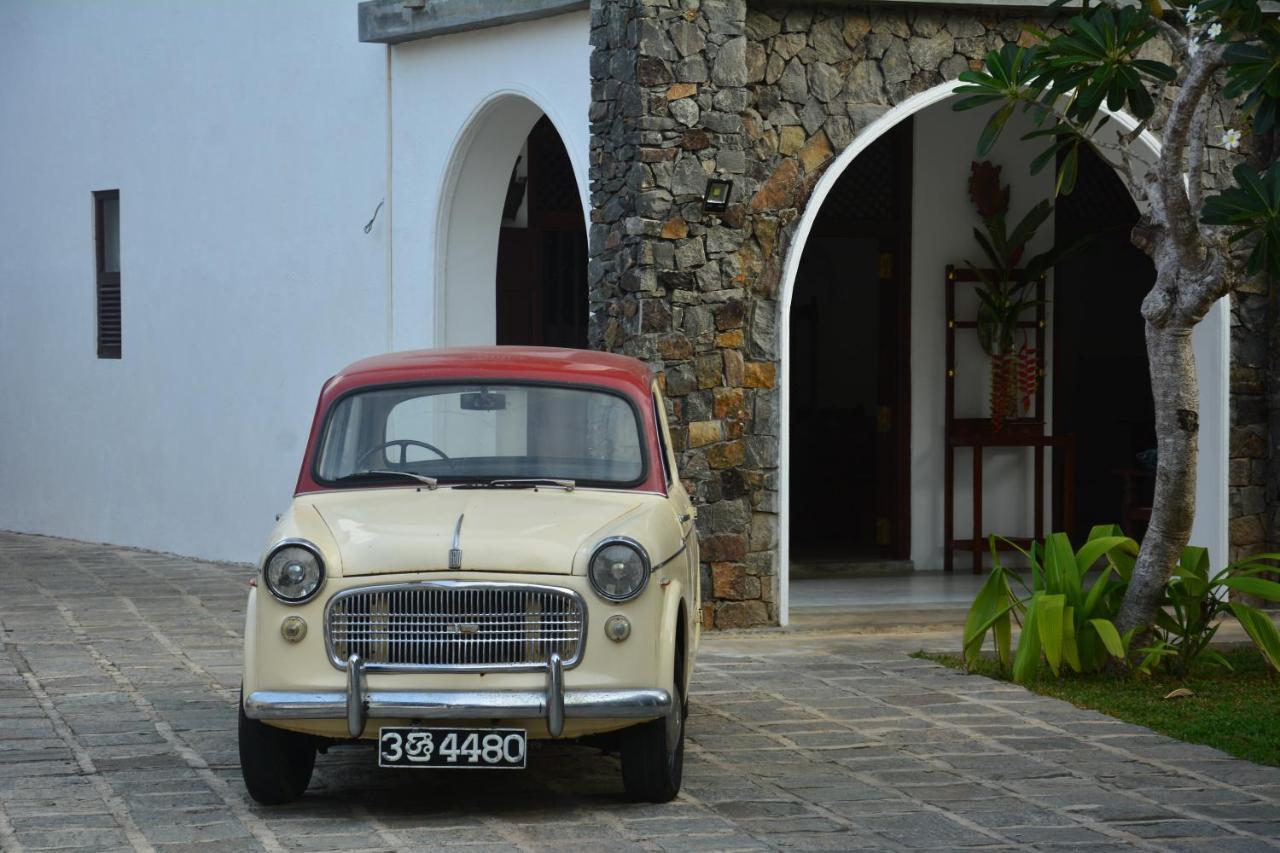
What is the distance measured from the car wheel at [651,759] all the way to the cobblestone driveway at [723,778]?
0.08 meters

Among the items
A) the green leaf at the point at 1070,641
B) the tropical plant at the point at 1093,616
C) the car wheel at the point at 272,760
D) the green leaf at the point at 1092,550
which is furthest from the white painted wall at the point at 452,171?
the car wheel at the point at 272,760

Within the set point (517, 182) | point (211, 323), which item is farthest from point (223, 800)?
point (211, 323)

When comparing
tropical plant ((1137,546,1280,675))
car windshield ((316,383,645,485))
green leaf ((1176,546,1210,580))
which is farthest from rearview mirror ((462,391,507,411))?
green leaf ((1176,546,1210,580))

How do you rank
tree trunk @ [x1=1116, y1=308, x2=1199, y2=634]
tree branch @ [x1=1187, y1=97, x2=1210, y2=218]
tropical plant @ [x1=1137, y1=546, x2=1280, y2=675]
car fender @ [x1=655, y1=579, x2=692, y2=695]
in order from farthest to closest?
tropical plant @ [x1=1137, y1=546, x2=1280, y2=675] → tree trunk @ [x1=1116, y1=308, x2=1199, y2=634] → tree branch @ [x1=1187, y1=97, x2=1210, y2=218] → car fender @ [x1=655, y1=579, x2=692, y2=695]

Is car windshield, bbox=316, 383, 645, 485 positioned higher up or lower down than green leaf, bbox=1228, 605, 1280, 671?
higher up

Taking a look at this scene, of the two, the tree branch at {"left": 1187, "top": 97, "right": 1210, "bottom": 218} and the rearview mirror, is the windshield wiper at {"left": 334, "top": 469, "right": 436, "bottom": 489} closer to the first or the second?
the rearview mirror

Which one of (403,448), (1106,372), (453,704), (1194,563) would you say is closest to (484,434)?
(403,448)

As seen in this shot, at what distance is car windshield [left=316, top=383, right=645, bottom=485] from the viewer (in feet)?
22.3

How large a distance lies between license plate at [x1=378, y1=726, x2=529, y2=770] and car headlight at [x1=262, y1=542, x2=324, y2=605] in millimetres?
556

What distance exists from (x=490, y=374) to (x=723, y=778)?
172 centimetres

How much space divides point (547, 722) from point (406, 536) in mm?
771

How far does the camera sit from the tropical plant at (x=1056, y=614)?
8.78 meters

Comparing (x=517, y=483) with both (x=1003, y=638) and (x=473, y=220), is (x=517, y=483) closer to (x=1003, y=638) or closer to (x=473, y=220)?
(x=1003, y=638)

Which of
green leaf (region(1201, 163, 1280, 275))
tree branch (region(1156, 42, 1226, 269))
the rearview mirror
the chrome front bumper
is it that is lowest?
the chrome front bumper
